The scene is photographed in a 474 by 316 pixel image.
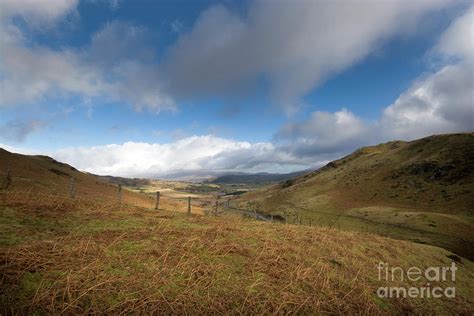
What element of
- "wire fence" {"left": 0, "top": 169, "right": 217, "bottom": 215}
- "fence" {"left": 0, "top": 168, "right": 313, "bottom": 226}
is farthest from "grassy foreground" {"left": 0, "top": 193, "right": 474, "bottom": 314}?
"fence" {"left": 0, "top": 168, "right": 313, "bottom": 226}

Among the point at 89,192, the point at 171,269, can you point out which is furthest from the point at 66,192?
the point at 171,269

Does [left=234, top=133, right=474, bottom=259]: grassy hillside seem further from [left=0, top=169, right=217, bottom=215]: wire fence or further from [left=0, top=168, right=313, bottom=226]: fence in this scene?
[left=0, top=169, right=217, bottom=215]: wire fence

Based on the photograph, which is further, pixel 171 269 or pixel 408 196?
pixel 408 196

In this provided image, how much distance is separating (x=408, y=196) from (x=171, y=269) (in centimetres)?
6896

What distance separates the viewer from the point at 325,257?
38.8ft

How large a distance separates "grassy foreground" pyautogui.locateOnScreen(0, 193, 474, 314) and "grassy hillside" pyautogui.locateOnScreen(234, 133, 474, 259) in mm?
29048

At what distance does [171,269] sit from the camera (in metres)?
8.37

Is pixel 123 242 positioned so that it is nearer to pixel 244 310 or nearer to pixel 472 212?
pixel 244 310

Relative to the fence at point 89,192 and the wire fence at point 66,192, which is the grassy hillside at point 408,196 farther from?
the wire fence at point 66,192

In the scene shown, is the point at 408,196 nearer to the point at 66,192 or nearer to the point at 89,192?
the point at 89,192

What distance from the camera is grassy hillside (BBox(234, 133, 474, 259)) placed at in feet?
138

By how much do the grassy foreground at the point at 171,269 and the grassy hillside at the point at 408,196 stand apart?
29.0 metres

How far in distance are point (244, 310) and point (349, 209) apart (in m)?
64.4

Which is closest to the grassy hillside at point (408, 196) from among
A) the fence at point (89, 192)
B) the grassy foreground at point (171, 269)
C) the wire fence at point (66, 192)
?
the fence at point (89, 192)
